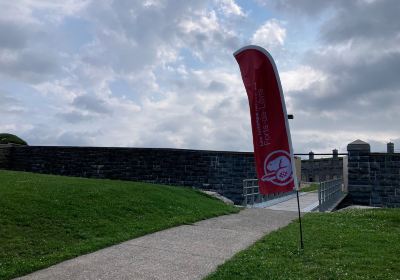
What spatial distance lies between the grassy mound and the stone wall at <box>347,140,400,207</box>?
64.1ft

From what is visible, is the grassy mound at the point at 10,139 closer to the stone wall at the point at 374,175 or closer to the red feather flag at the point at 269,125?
the stone wall at the point at 374,175

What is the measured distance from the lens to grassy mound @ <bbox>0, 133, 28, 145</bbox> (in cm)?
2839

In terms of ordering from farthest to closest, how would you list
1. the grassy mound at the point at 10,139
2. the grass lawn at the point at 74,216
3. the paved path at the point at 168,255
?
the grassy mound at the point at 10,139
the grass lawn at the point at 74,216
the paved path at the point at 168,255

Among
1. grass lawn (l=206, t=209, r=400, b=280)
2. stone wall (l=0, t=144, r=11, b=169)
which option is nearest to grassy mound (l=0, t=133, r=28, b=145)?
stone wall (l=0, t=144, r=11, b=169)

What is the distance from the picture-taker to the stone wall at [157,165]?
2241 cm

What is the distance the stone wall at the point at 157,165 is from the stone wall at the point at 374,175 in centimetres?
495

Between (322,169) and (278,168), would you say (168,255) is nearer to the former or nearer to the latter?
(278,168)

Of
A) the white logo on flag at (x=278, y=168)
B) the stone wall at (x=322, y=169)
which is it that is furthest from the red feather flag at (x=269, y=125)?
the stone wall at (x=322, y=169)

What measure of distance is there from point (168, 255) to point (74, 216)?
9.57 feet

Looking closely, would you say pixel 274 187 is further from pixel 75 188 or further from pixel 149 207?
pixel 75 188

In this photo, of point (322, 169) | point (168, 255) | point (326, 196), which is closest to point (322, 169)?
point (322, 169)

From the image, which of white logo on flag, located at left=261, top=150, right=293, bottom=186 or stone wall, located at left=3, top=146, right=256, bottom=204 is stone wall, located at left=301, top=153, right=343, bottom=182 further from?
white logo on flag, located at left=261, top=150, right=293, bottom=186

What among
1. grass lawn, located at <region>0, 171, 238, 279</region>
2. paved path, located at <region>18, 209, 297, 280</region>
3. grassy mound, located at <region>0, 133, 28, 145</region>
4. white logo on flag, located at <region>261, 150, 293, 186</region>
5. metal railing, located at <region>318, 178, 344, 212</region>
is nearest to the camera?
paved path, located at <region>18, 209, 297, 280</region>

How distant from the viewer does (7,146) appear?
26.4 metres
